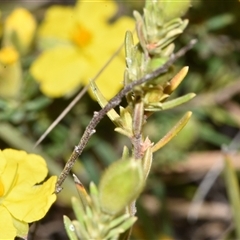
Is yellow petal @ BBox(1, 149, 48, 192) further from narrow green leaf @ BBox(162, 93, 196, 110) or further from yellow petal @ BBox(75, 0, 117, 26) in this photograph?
yellow petal @ BBox(75, 0, 117, 26)

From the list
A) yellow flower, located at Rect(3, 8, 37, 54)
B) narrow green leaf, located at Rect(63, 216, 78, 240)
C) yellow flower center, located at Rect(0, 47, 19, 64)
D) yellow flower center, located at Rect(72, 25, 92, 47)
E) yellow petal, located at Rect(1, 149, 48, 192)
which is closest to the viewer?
narrow green leaf, located at Rect(63, 216, 78, 240)

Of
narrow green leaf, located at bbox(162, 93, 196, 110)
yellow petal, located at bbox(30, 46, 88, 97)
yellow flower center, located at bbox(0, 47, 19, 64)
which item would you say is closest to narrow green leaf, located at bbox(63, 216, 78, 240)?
narrow green leaf, located at bbox(162, 93, 196, 110)

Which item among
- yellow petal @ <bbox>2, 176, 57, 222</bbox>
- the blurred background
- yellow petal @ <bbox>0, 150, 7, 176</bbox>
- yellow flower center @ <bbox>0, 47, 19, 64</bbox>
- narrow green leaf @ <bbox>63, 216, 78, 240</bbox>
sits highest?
yellow petal @ <bbox>0, 150, 7, 176</bbox>

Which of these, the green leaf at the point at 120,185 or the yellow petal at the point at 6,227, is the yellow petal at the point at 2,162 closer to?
the yellow petal at the point at 6,227

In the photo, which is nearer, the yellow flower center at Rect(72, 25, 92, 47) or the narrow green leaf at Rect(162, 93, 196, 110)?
the narrow green leaf at Rect(162, 93, 196, 110)

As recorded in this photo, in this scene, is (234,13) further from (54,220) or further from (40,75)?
(54,220)

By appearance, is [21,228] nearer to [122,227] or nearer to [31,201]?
[31,201]
